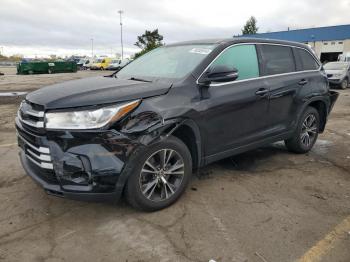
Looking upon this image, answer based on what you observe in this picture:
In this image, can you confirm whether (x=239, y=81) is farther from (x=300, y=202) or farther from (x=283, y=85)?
(x=300, y=202)

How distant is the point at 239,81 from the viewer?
425 cm

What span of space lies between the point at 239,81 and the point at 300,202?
1556 mm

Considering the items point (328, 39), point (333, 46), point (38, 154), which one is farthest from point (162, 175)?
point (328, 39)

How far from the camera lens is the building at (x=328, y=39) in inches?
1790

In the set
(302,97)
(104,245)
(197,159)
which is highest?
(302,97)

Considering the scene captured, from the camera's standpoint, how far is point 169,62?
4.35 metres

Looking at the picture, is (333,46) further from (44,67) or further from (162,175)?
(162,175)

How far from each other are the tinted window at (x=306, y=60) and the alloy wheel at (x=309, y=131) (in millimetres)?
753

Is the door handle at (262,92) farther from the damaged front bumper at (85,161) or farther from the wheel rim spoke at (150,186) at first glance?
the damaged front bumper at (85,161)

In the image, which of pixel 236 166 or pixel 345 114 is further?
pixel 345 114

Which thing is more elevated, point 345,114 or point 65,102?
point 65,102

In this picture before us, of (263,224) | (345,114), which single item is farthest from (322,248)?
(345,114)

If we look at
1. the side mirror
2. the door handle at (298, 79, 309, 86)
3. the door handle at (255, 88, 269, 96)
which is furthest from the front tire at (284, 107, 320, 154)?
the side mirror

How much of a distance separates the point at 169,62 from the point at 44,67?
3755 centimetres
